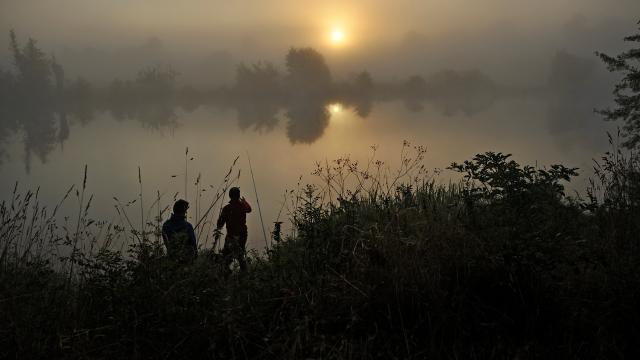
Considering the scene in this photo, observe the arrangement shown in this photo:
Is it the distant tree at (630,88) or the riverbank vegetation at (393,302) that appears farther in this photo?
the distant tree at (630,88)

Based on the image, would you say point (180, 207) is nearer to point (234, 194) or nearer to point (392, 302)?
point (234, 194)

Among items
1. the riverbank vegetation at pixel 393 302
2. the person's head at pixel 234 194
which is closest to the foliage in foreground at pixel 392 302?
the riverbank vegetation at pixel 393 302

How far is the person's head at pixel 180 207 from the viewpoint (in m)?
8.34

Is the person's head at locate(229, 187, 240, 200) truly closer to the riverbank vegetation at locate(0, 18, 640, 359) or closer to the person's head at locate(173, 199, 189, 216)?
the person's head at locate(173, 199, 189, 216)

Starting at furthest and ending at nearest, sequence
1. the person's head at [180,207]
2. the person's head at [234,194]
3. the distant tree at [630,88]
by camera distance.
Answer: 1. the distant tree at [630,88]
2. the person's head at [234,194]
3. the person's head at [180,207]

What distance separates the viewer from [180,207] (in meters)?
8.54

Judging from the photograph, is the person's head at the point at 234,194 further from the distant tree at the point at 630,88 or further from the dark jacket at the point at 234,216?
the distant tree at the point at 630,88

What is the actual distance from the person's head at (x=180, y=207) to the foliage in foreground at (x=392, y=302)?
129 inches

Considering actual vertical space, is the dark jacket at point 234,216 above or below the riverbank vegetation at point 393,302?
above

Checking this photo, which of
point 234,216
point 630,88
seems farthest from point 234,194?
point 630,88

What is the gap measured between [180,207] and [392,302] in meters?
5.11

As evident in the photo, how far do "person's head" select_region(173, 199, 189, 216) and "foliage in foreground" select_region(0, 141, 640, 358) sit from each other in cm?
328

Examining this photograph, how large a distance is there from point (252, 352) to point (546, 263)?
2.54 metres

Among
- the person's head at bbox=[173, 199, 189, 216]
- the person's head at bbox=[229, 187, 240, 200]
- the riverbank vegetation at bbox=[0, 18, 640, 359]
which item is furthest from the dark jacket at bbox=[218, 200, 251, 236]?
the riverbank vegetation at bbox=[0, 18, 640, 359]
